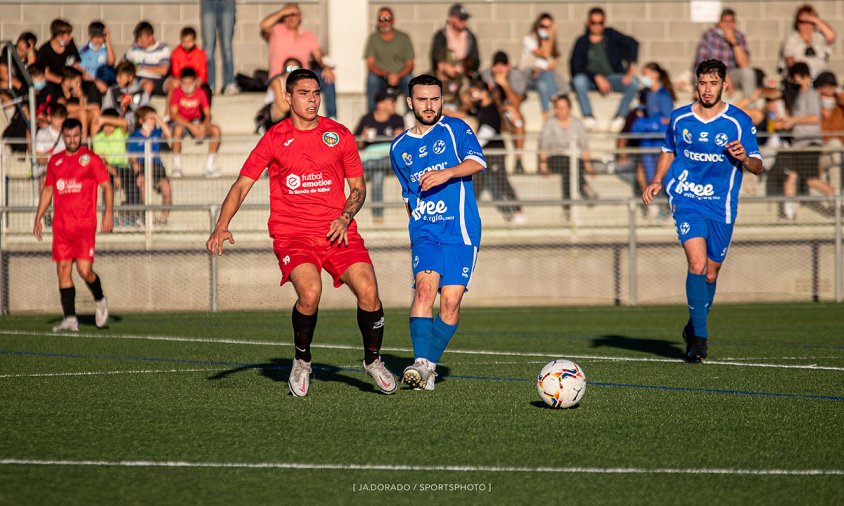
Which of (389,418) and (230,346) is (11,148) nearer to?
(230,346)

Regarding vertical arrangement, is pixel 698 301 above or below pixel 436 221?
below

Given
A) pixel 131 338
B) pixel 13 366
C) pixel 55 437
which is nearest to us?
pixel 55 437

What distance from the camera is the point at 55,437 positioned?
620 centimetres

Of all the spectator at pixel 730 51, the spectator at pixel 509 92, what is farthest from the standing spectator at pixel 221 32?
the spectator at pixel 730 51

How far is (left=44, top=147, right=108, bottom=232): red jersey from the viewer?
13094 millimetres

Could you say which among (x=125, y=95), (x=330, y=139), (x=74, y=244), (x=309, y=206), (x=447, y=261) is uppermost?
(x=125, y=95)

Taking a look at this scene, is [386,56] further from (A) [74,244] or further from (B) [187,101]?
(A) [74,244]

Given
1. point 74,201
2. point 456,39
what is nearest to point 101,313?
point 74,201

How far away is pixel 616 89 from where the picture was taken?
67.7ft

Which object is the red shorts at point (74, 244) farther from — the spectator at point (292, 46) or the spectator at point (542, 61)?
the spectator at point (542, 61)

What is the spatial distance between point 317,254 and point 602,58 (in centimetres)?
1414

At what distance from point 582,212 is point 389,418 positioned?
432 inches

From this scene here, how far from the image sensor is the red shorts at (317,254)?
7.50 m

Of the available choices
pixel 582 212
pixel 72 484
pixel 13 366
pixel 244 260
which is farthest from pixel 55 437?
pixel 582 212
